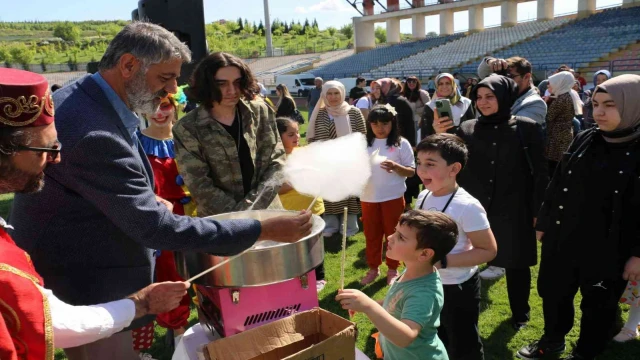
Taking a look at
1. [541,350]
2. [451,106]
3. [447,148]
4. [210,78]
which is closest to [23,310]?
[210,78]

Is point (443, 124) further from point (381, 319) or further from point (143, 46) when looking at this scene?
point (143, 46)

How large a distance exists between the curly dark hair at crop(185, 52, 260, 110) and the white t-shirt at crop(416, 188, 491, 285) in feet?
4.54

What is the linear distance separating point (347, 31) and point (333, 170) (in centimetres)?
9877

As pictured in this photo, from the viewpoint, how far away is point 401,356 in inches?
85.0

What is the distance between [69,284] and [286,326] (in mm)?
932

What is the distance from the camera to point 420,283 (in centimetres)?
213

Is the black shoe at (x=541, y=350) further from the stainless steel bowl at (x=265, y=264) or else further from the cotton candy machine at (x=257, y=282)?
the stainless steel bowl at (x=265, y=264)

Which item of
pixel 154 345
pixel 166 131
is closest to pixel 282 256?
pixel 166 131

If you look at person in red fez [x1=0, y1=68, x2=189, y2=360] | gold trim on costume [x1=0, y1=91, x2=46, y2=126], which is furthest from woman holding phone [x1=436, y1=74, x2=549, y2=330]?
gold trim on costume [x1=0, y1=91, x2=46, y2=126]

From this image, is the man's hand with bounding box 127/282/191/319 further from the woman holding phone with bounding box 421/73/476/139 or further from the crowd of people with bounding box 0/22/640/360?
the woman holding phone with bounding box 421/73/476/139

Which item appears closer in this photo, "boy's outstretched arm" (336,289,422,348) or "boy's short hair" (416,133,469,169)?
"boy's outstretched arm" (336,289,422,348)

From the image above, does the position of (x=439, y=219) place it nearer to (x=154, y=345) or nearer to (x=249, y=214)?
(x=249, y=214)

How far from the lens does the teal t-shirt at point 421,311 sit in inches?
80.4

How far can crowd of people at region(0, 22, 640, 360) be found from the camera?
5.02ft
